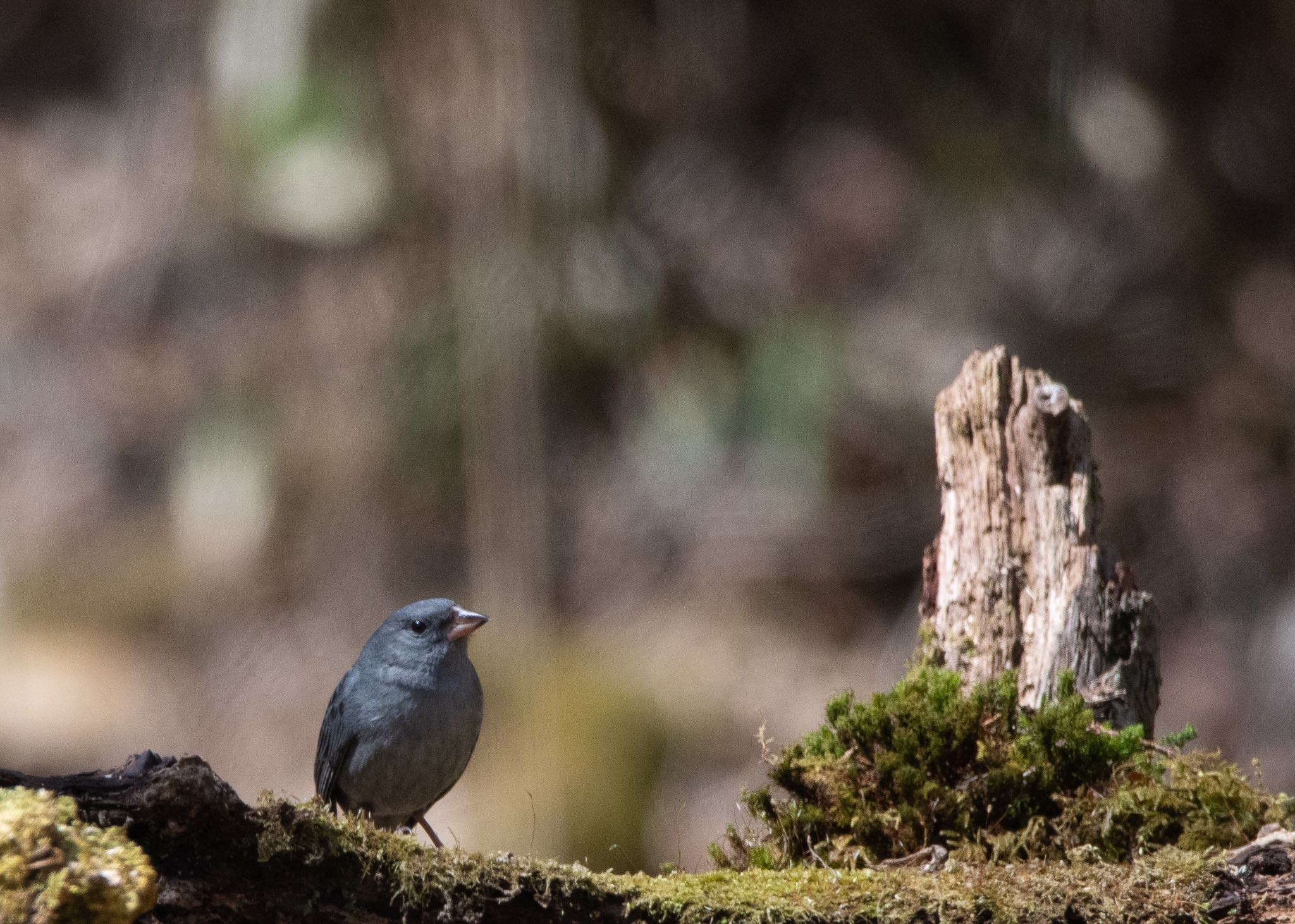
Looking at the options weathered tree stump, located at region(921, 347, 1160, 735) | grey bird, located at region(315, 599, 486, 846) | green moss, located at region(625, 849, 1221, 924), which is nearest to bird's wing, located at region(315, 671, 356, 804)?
grey bird, located at region(315, 599, 486, 846)

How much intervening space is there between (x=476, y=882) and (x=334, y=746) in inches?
71.2

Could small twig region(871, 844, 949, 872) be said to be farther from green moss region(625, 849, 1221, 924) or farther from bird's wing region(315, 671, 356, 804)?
bird's wing region(315, 671, 356, 804)

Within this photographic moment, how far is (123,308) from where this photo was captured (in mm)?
9773

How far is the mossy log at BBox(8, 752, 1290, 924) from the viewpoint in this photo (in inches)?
90.9

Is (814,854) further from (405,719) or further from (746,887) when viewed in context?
(405,719)

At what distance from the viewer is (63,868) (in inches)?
79.8

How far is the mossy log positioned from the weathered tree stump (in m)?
1.00

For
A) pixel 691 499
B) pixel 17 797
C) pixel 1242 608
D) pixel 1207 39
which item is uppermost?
pixel 1207 39

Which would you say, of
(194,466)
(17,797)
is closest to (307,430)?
(194,466)

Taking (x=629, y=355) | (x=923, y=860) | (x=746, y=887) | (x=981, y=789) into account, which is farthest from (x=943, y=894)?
(x=629, y=355)

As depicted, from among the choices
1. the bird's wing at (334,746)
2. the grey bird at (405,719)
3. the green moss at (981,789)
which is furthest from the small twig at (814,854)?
the bird's wing at (334,746)

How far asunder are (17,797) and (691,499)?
279 inches

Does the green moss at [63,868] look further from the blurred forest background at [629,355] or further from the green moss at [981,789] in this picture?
the blurred forest background at [629,355]

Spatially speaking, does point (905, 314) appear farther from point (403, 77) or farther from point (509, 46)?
point (403, 77)
